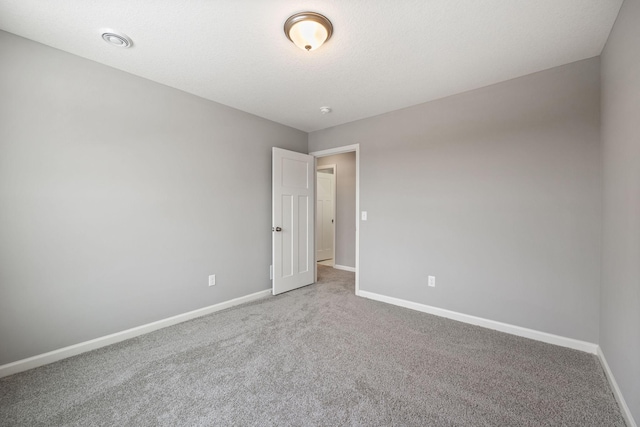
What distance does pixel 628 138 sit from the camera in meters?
1.53

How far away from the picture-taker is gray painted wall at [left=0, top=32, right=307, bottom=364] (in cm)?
190

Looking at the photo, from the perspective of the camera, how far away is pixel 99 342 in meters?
2.24

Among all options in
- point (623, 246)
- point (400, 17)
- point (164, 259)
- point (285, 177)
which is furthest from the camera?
point (285, 177)

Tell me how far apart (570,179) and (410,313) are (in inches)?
77.7

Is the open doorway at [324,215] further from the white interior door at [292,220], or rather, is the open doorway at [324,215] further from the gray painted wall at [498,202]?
the gray painted wall at [498,202]

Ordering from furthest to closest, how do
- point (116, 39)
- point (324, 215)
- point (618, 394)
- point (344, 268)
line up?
point (324, 215), point (344, 268), point (116, 39), point (618, 394)

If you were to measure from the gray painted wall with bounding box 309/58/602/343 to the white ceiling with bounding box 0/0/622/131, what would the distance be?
0.30m

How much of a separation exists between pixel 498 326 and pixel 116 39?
4094 mm

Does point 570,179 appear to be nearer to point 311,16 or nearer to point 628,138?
point 628,138

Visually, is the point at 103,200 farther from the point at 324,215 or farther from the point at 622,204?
the point at 324,215

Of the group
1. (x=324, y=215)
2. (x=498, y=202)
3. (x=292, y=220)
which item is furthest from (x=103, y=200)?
(x=324, y=215)

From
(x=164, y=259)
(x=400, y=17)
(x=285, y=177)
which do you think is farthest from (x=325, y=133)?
(x=164, y=259)

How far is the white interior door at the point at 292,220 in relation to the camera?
142 inches

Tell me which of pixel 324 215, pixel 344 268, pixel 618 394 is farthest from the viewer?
pixel 324 215
